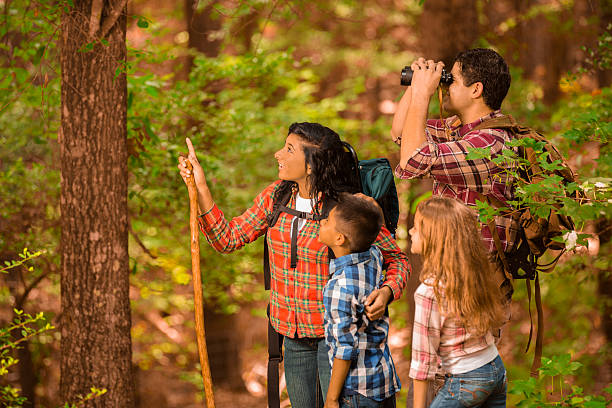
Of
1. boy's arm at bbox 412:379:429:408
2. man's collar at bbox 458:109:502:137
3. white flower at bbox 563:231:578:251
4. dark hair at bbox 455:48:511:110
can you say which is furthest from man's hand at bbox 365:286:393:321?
dark hair at bbox 455:48:511:110

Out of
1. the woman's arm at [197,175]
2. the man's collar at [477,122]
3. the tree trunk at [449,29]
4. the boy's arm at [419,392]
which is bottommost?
the boy's arm at [419,392]

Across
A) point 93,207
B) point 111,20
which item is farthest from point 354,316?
point 111,20

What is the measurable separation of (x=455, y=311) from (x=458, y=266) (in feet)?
0.60

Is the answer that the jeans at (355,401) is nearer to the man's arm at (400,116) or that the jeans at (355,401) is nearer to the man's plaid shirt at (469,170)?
the man's plaid shirt at (469,170)

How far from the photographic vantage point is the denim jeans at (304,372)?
3.02 meters

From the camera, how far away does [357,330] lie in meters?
2.71

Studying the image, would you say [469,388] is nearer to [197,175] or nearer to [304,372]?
[304,372]

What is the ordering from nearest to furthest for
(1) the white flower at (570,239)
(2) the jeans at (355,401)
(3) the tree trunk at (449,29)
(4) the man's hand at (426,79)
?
(1) the white flower at (570,239)
(2) the jeans at (355,401)
(4) the man's hand at (426,79)
(3) the tree trunk at (449,29)

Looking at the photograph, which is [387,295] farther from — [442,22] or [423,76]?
[442,22]

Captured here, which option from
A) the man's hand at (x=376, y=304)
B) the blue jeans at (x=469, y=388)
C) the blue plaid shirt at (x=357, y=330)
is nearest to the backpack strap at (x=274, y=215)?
the blue plaid shirt at (x=357, y=330)

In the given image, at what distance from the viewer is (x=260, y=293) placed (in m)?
8.09

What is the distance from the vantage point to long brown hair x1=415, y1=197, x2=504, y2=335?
2447mm

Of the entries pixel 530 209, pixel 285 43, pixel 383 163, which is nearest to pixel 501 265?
pixel 530 209

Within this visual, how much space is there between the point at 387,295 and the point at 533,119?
5888mm
